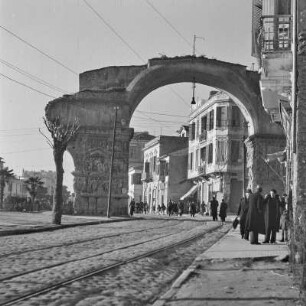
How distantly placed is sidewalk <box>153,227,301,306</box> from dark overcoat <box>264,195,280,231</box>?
350 cm

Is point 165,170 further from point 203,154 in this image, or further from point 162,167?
point 203,154

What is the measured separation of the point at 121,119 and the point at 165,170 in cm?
2941

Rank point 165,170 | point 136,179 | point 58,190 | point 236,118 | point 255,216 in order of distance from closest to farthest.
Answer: point 255,216 → point 58,190 → point 236,118 → point 165,170 → point 136,179

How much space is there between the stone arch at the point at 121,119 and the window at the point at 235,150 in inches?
494

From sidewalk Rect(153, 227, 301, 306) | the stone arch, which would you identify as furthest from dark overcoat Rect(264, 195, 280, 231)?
the stone arch

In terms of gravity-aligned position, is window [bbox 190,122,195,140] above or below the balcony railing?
above

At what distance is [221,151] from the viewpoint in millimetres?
49406

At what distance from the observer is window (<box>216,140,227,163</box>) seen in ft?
161

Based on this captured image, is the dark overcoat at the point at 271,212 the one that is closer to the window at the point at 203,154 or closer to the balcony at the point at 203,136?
the balcony at the point at 203,136

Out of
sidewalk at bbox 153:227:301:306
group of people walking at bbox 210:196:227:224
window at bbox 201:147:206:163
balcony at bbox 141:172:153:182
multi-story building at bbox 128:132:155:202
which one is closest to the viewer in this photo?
sidewalk at bbox 153:227:301:306

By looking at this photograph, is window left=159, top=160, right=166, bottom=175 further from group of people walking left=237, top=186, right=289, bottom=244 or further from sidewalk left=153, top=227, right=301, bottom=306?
sidewalk left=153, top=227, right=301, bottom=306

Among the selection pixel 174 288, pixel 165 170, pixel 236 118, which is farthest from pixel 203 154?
pixel 174 288

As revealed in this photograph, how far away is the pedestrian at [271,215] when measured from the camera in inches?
569

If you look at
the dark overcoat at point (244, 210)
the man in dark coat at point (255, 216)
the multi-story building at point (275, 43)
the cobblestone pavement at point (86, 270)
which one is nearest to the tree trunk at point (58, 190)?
the multi-story building at point (275, 43)
